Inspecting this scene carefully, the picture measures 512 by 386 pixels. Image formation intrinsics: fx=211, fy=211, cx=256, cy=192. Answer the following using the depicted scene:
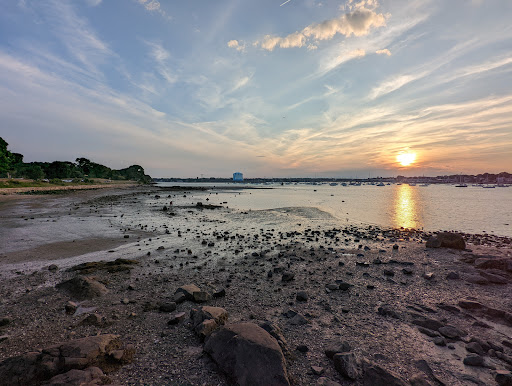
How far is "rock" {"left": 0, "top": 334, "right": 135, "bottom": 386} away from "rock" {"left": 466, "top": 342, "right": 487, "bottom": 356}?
9745mm

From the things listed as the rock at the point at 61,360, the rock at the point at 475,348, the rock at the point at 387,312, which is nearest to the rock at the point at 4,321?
the rock at the point at 61,360

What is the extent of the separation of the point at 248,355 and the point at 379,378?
10.0ft

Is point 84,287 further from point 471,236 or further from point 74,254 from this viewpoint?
point 471,236

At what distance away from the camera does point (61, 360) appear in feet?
16.3

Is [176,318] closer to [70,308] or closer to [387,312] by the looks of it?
[70,308]

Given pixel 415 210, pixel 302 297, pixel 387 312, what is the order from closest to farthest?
pixel 387 312 < pixel 302 297 < pixel 415 210

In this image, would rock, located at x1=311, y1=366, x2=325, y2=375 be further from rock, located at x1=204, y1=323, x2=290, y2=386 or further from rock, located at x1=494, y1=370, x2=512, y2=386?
rock, located at x1=494, y1=370, x2=512, y2=386

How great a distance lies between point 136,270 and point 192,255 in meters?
3.73

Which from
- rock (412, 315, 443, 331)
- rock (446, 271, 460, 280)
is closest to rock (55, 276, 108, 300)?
rock (412, 315, 443, 331)

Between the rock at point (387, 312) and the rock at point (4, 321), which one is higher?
the rock at point (4, 321)

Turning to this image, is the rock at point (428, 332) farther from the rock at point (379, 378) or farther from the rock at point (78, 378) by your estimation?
the rock at point (78, 378)

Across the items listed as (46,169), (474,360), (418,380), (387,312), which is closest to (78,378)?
(418,380)

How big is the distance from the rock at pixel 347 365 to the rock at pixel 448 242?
16.7 meters

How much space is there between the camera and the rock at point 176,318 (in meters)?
7.19
